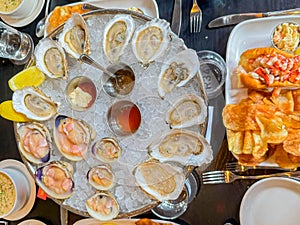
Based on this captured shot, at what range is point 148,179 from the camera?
4.39 feet

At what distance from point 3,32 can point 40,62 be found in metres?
0.30

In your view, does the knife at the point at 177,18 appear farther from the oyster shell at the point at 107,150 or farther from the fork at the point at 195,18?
the oyster shell at the point at 107,150

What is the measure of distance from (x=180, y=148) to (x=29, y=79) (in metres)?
0.51

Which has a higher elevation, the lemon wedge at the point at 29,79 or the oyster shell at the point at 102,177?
the lemon wedge at the point at 29,79

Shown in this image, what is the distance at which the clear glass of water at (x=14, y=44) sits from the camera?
166 cm

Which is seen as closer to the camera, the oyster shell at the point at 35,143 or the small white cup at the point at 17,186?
the oyster shell at the point at 35,143

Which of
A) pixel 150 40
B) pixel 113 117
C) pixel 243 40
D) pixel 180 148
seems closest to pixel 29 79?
pixel 113 117

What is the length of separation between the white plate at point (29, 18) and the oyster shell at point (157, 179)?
691 millimetres

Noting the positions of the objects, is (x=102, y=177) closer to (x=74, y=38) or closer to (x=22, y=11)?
(x=74, y=38)

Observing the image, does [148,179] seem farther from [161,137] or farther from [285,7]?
[285,7]

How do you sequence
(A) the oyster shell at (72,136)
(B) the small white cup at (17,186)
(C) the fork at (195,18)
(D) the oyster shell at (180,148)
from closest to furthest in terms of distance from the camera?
(D) the oyster shell at (180,148) < (A) the oyster shell at (72,136) < (C) the fork at (195,18) < (B) the small white cup at (17,186)

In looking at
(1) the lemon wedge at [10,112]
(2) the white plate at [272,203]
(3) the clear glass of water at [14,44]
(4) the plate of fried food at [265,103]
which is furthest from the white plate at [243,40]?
(3) the clear glass of water at [14,44]

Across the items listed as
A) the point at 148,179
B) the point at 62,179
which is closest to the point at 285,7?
the point at 148,179

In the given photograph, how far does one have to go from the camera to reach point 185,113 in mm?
1307
